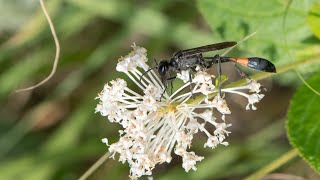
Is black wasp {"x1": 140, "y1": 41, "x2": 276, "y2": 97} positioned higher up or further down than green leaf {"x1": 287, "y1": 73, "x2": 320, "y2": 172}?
higher up

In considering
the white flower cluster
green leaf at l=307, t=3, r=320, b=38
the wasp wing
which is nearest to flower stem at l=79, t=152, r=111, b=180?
the white flower cluster

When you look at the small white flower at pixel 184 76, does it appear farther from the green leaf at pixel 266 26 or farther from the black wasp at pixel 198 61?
the green leaf at pixel 266 26

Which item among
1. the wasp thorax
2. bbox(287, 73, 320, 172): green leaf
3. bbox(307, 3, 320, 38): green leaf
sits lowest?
bbox(287, 73, 320, 172): green leaf

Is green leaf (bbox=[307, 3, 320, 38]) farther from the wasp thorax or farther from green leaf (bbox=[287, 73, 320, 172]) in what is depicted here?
the wasp thorax

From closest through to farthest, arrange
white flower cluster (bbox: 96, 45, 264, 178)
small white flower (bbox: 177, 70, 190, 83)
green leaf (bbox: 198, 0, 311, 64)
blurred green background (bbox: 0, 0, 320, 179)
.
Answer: white flower cluster (bbox: 96, 45, 264, 178), small white flower (bbox: 177, 70, 190, 83), green leaf (bbox: 198, 0, 311, 64), blurred green background (bbox: 0, 0, 320, 179)

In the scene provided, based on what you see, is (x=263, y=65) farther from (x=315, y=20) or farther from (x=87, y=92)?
(x=87, y=92)

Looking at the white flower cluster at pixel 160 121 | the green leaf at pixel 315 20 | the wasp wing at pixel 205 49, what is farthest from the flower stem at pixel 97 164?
the green leaf at pixel 315 20

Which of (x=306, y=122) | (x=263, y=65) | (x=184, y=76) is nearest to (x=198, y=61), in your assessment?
(x=184, y=76)
